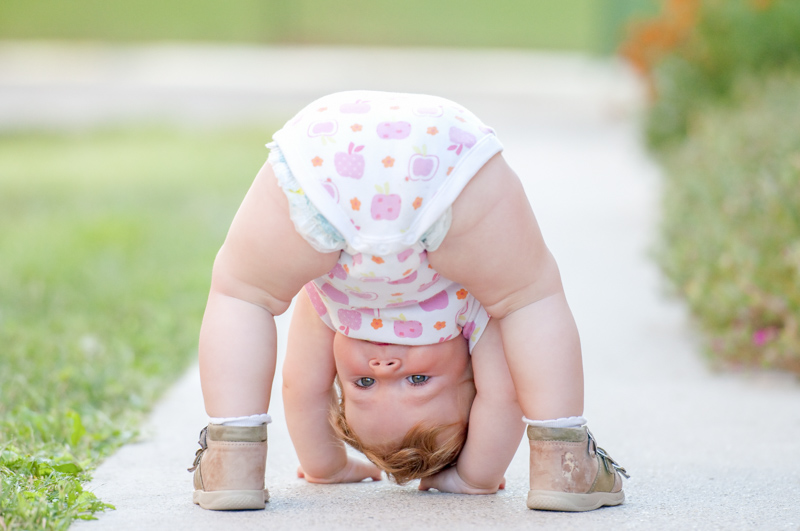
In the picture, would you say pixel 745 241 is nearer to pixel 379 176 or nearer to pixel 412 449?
pixel 412 449

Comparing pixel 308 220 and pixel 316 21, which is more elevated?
pixel 316 21

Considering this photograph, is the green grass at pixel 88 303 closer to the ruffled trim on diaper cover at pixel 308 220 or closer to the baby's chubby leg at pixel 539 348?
the ruffled trim on diaper cover at pixel 308 220

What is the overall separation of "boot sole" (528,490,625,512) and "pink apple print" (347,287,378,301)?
0.52 m

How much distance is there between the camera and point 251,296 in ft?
6.98

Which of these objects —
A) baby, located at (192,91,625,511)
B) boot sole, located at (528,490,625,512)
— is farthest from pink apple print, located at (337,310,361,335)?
boot sole, located at (528,490,625,512)

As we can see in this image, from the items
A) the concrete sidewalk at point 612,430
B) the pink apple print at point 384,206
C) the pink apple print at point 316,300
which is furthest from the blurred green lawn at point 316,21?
the pink apple print at point 384,206

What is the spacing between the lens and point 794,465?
2631 millimetres

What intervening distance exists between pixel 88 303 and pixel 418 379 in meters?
2.56

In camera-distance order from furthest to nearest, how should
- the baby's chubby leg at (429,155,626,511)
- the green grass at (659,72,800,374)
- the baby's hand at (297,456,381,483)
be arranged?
1. the green grass at (659,72,800,374)
2. the baby's hand at (297,456,381,483)
3. the baby's chubby leg at (429,155,626,511)

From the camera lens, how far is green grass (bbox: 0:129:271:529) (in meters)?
2.49

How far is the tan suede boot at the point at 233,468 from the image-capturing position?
209cm

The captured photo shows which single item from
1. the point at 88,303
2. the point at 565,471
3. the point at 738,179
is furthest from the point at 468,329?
the point at 88,303

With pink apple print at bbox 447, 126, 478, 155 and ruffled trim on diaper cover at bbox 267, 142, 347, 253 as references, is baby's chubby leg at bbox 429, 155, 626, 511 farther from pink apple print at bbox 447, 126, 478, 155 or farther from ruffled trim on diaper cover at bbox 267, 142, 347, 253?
ruffled trim on diaper cover at bbox 267, 142, 347, 253

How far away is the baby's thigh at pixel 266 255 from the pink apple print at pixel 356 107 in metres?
0.19
